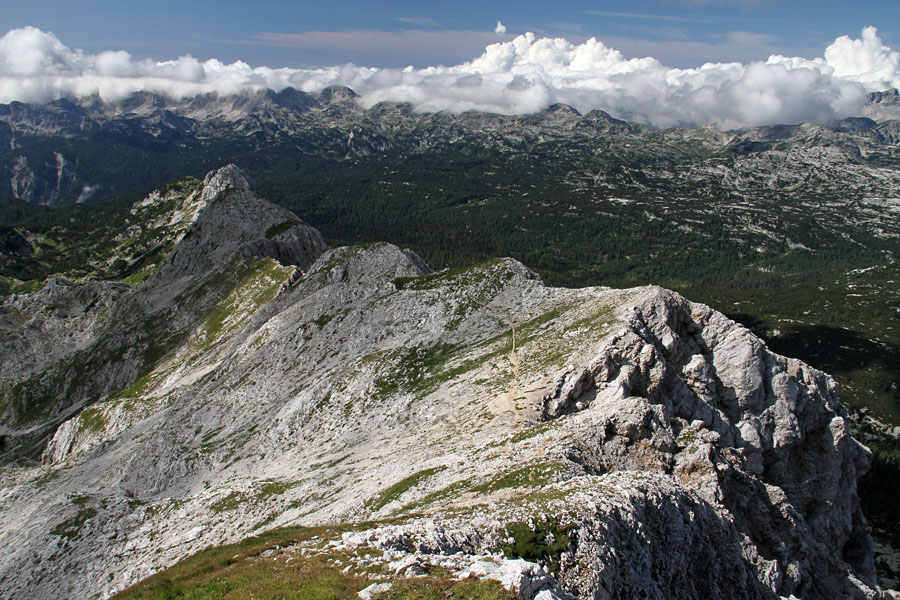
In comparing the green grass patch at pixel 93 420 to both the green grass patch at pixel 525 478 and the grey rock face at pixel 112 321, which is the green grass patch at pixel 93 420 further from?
the green grass patch at pixel 525 478

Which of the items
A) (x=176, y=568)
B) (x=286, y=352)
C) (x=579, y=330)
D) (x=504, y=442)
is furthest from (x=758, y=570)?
(x=286, y=352)

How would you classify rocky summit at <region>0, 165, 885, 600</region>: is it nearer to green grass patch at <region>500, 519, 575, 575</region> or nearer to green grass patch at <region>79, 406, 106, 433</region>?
green grass patch at <region>500, 519, 575, 575</region>

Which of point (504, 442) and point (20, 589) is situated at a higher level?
point (504, 442)

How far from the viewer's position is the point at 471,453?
47938 millimetres

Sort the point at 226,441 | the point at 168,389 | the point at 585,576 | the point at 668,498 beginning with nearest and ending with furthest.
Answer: the point at 585,576
the point at 668,498
the point at 226,441
the point at 168,389

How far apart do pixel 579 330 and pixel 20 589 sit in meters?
65.0

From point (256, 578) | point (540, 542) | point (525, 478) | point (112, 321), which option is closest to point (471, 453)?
point (525, 478)

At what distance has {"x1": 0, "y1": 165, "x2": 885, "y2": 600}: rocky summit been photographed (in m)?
28.8

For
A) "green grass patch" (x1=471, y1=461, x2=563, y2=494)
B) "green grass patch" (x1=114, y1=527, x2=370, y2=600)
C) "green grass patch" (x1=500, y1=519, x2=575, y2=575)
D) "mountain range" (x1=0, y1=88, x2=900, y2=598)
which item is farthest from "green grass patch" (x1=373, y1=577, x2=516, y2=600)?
"green grass patch" (x1=471, y1=461, x2=563, y2=494)

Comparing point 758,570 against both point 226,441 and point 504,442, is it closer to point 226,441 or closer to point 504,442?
point 504,442

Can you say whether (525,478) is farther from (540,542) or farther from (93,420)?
(93,420)

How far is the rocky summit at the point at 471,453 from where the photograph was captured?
28.8 metres

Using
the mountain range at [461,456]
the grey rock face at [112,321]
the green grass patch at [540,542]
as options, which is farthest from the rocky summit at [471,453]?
the grey rock face at [112,321]

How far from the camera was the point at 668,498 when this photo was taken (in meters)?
32.3
